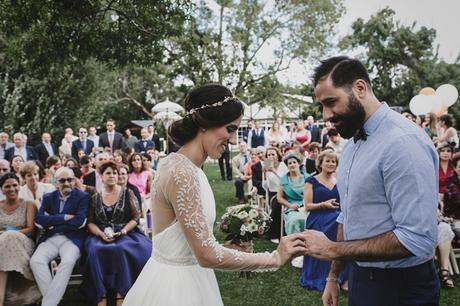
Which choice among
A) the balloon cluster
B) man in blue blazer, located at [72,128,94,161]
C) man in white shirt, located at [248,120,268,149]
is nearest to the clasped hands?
man in blue blazer, located at [72,128,94,161]

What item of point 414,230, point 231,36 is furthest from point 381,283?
point 231,36

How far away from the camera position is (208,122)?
2.36 metres

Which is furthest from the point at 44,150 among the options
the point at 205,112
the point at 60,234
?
the point at 205,112

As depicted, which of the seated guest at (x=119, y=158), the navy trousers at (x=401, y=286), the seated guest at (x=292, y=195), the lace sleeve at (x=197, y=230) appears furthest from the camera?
the seated guest at (x=119, y=158)

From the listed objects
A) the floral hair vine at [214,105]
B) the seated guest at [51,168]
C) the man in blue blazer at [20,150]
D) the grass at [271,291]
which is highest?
the floral hair vine at [214,105]

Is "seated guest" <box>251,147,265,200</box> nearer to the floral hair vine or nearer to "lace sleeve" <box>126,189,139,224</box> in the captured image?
"lace sleeve" <box>126,189,139,224</box>

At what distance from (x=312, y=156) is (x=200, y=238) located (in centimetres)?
762

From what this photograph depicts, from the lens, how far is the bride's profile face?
238 cm

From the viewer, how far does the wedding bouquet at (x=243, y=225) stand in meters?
3.21

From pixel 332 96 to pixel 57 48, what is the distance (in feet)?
17.7

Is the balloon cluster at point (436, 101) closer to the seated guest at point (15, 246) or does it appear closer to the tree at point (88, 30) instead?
the tree at point (88, 30)

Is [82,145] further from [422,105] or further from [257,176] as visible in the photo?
[422,105]

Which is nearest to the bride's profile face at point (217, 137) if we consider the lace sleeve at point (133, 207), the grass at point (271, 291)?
the grass at point (271, 291)

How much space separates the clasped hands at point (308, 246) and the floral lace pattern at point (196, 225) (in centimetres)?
8
